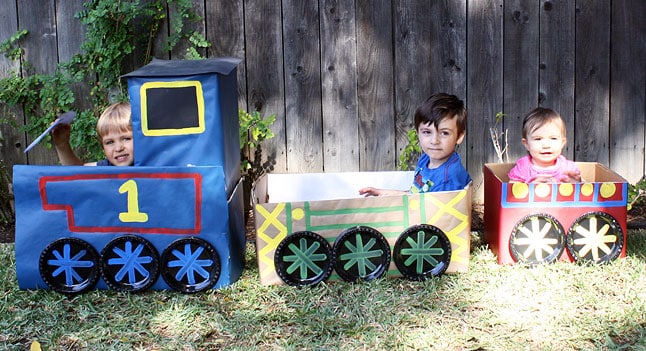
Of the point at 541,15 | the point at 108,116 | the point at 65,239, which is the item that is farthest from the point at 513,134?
the point at 65,239

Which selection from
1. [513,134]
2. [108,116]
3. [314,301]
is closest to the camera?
[314,301]

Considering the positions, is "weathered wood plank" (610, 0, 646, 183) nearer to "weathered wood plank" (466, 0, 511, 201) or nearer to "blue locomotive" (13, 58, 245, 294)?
"weathered wood plank" (466, 0, 511, 201)

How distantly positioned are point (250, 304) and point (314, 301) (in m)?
0.26

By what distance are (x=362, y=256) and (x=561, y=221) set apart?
894 mm

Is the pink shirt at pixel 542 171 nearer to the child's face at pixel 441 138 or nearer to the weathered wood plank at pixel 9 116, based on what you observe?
the child's face at pixel 441 138

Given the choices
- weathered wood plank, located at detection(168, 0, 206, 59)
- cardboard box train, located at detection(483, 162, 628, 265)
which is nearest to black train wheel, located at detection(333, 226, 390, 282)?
cardboard box train, located at detection(483, 162, 628, 265)

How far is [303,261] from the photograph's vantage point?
292cm

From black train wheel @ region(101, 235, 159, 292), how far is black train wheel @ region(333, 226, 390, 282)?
2.50 ft

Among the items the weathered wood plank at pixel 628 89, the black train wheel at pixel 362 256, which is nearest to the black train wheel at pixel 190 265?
the black train wheel at pixel 362 256

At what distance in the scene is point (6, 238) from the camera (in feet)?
12.9

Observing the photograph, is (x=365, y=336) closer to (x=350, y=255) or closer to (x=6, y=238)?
(x=350, y=255)

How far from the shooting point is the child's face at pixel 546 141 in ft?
10.5

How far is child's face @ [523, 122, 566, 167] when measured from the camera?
320 centimetres

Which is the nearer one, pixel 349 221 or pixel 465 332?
pixel 465 332
